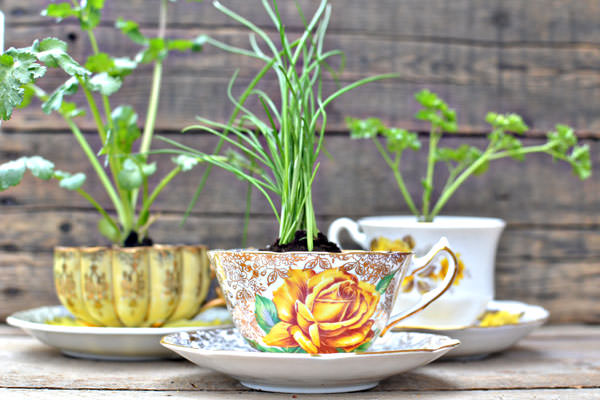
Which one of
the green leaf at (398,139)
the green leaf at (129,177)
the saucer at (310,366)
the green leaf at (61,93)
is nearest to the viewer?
the saucer at (310,366)

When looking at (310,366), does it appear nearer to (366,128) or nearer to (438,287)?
(438,287)

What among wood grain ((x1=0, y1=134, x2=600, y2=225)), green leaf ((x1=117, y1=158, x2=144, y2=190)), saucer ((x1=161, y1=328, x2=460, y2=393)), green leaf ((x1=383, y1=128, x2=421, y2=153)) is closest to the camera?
saucer ((x1=161, y1=328, x2=460, y2=393))

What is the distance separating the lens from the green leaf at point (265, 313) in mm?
569

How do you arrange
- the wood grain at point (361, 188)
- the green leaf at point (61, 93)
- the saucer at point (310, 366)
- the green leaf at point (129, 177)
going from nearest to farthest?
the saucer at point (310, 366), the green leaf at point (61, 93), the green leaf at point (129, 177), the wood grain at point (361, 188)

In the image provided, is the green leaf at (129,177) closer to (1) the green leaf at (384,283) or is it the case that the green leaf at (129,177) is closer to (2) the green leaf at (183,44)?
(2) the green leaf at (183,44)

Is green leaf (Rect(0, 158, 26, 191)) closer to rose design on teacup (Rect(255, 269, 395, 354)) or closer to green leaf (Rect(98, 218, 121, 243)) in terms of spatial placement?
green leaf (Rect(98, 218, 121, 243))

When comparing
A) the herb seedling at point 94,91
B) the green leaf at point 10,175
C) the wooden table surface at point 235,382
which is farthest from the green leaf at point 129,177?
the wooden table surface at point 235,382

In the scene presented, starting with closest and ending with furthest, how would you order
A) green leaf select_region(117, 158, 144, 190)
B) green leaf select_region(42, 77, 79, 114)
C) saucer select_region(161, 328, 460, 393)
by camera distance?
saucer select_region(161, 328, 460, 393) < green leaf select_region(42, 77, 79, 114) < green leaf select_region(117, 158, 144, 190)

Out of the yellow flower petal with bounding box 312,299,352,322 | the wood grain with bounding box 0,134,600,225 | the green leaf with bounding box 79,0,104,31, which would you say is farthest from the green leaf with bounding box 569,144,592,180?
the green leaf with bounding box 79,0,104,31

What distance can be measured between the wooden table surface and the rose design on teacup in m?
0.05

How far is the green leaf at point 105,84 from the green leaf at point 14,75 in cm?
11

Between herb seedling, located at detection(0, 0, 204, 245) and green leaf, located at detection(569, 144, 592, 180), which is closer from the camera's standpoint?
herb seedling, located at detection(0, 0, 204, 245)

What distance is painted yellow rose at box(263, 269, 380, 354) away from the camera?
0.56 m

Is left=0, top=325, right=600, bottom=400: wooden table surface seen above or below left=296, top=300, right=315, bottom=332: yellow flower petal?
below
